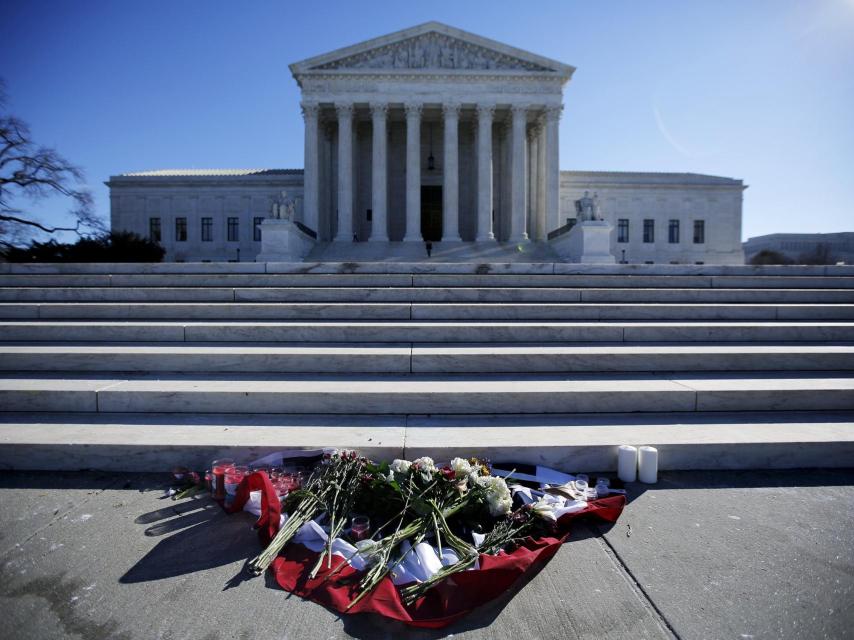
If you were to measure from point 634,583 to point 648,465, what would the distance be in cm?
159

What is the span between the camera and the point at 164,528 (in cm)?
370

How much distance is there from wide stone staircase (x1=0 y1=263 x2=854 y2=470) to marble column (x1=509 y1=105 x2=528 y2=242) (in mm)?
23104

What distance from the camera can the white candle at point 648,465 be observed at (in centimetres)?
443

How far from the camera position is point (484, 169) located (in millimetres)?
32125

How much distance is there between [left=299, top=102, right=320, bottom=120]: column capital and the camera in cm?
3102

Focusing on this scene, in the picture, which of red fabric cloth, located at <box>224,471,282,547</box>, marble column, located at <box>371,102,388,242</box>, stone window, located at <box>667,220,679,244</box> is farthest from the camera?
stone window, located at <box>667,220,679,244</box>

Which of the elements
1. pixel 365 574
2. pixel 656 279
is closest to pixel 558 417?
pixel 365 574

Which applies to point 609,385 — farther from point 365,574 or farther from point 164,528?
point 164,528

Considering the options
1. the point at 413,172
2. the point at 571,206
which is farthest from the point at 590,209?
the point at 571,206

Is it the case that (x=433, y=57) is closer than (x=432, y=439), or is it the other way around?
(x=432, y=439)

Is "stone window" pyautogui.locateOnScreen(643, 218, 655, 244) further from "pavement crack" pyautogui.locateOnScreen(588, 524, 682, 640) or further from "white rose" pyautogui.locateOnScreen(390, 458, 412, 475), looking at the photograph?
"white rose" pyautogui.locateOnScreen(390, 458, 412, 475)

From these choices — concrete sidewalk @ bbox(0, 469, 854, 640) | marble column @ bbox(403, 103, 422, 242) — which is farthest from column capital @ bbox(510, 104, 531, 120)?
concrete sidewalk @ bbox(0, 469, 854, 640)

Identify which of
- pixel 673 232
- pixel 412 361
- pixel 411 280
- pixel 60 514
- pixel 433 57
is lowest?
pixel 60 514

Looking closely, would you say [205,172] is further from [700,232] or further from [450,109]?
[700,232]
